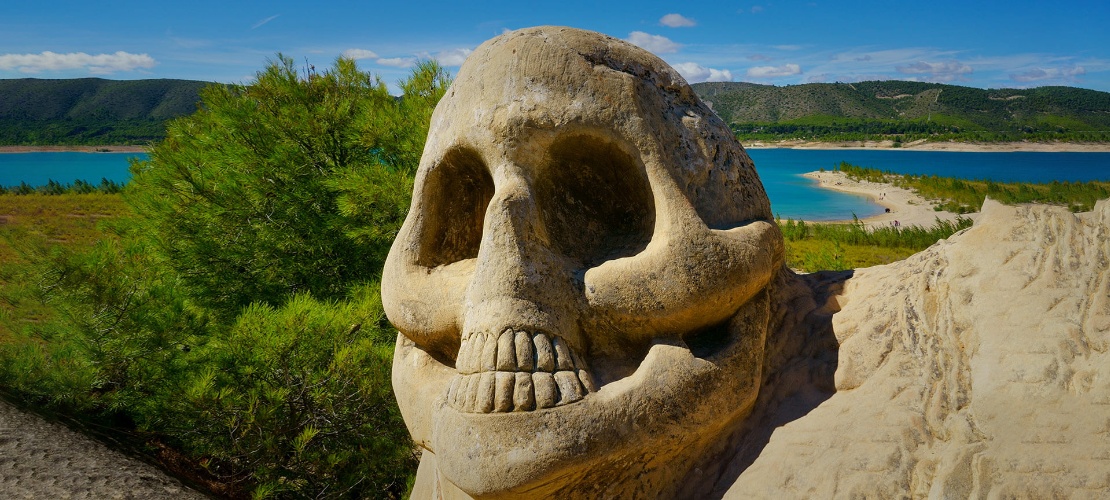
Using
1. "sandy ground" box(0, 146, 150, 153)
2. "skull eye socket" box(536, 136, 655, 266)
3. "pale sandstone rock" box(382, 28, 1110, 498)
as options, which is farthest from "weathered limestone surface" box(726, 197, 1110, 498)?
"sandy ground" box(0, 146, 150, 153)

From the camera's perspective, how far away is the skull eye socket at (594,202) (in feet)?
8.61

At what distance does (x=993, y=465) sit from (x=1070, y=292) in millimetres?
823

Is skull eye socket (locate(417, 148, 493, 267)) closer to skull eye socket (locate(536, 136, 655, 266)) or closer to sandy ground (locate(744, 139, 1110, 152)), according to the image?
skull eye socket (locate(536, 136, 655, 266))

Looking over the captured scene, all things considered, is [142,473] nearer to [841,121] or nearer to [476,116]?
[476,116]

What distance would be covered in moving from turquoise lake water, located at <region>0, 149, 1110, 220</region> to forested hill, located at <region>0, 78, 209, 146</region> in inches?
86.6

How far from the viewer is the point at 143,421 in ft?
14.8

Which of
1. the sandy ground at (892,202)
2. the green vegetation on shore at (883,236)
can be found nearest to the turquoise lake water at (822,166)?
the sandy ground at (892,202)

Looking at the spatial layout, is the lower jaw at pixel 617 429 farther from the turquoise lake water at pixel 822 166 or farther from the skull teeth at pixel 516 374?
the turquoise lake water at pixel 822 166

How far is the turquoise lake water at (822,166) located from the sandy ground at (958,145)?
3.53 feet

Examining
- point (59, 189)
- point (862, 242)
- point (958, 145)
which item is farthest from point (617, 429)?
point (958, 145)

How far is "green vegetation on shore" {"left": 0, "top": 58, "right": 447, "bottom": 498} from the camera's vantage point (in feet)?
13.6

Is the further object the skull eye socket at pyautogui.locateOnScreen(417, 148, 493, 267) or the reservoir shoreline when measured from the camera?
the reservoir shoreline

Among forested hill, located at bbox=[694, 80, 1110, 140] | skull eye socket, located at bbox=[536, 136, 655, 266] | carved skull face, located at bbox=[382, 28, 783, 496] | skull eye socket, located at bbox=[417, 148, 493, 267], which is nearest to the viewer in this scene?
carved skull face, located at bbox=[382, 28, 783, 496]

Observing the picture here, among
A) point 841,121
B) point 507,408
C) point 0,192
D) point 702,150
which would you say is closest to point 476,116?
point 702,150
